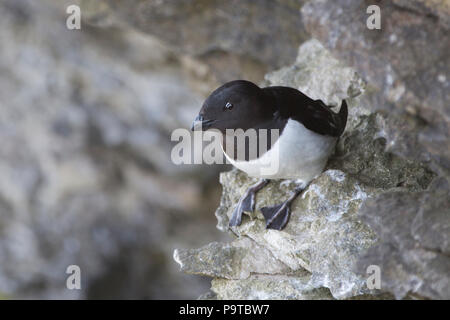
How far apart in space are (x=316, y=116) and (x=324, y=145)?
0.22m

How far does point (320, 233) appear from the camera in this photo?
420cm

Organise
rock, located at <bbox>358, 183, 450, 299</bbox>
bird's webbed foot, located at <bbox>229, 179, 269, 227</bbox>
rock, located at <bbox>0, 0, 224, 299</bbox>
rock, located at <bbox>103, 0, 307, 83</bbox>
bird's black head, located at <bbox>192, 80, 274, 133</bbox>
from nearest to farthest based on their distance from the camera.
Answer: rock, located at <bbox>358, 183, 450, 299</bbox>
bird's black head, located at <bbox>192, 80, 274, 133</bbox>
bird's webbed foot, located at <bbox>229, 179, 269, 227</bbox>
rock, located at <bbox>103, 0, 307, 83</bbox>
rock, located at <bbox>0, 0, 224, 299</bbox>

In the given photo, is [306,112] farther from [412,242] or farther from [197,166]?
[197,166]

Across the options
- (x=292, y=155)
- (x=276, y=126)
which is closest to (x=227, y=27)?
(x=276, y=126)

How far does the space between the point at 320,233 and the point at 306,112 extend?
916 mm

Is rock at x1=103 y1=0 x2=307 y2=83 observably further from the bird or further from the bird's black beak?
the bird's black beak

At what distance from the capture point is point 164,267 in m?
9.88

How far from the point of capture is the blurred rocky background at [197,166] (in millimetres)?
3391

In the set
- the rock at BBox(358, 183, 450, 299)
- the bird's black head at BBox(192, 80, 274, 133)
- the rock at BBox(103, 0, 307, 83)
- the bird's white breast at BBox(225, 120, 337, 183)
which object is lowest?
the rock at BBox(358, 183, 450, 299)

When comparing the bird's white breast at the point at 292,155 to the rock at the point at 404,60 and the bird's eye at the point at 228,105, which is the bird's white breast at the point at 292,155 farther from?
the rock at the point at 404,60

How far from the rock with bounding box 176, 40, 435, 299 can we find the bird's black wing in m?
0.31

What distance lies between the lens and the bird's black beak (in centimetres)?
425

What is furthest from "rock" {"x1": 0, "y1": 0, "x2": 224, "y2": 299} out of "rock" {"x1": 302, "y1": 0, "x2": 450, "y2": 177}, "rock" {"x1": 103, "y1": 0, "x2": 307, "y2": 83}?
"rock" {"x1": 302, "y1": 0, "x2": 450, "y2": 177}

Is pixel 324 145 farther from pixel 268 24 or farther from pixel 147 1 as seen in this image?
pixel 147 1
